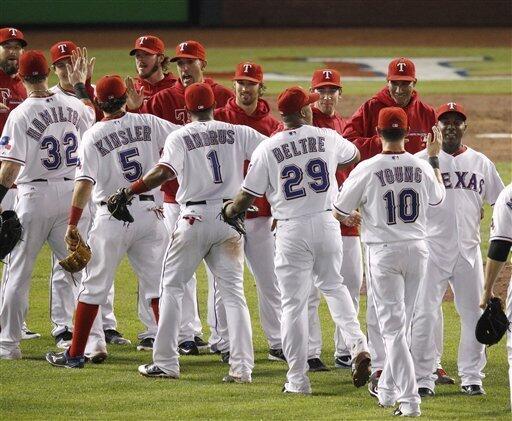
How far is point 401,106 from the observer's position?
28.0ft

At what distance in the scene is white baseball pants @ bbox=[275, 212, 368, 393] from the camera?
7590mm

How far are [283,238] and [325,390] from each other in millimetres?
1013

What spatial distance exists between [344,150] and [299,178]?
1.31 feet

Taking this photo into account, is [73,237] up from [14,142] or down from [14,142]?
down

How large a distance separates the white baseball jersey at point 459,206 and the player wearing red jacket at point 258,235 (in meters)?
1.22

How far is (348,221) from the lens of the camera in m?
7.98

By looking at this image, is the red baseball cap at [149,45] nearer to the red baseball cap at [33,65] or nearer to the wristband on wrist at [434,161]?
the red baseball cap at [33,65]

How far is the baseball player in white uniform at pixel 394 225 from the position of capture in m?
7.20

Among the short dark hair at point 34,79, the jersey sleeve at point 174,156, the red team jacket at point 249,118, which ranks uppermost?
the short dark hair at point 34,79

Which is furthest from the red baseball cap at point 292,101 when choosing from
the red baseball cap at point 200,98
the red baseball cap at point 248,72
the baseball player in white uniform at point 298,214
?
the red baseball cap at point 248,72

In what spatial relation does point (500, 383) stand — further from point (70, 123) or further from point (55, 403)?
point (70, 123)

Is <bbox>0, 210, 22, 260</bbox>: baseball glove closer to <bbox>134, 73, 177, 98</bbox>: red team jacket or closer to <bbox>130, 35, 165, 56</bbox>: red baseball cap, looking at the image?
<bbox>134, 73, 177, 98</bbox>: red team jacket

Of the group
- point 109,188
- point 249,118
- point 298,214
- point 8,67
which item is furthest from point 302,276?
point 8,67

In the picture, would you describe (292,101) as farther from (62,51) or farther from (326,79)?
(62,51)
